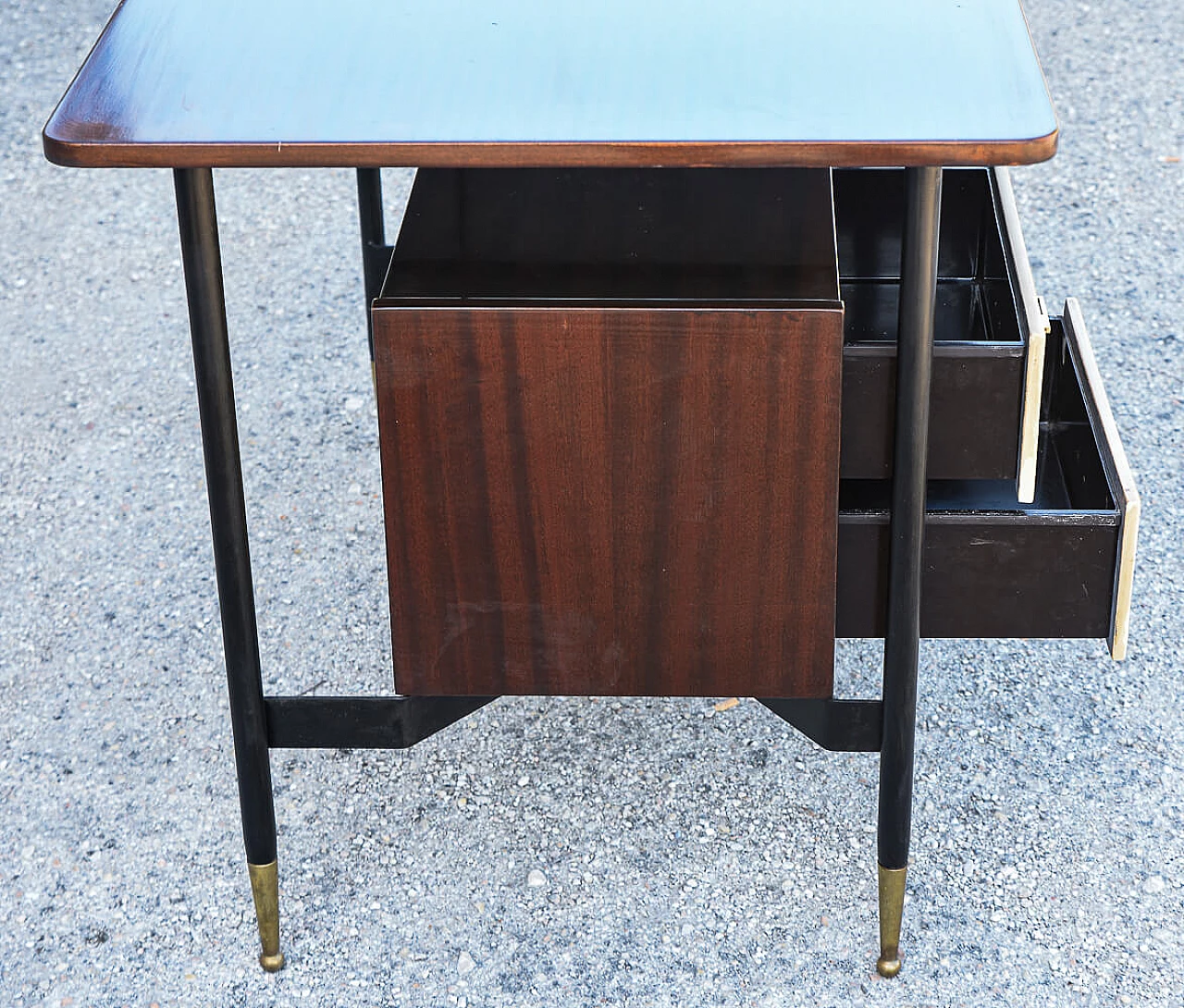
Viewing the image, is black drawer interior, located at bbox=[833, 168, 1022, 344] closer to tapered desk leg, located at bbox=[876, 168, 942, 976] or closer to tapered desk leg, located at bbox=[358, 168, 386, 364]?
tapered desk leg, located at bbox=[876, 168, 942, 976]

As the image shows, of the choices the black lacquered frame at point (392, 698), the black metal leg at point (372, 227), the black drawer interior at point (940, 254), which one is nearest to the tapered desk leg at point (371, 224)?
the black metal leg at point (372, 227)

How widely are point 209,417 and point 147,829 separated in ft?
2.01

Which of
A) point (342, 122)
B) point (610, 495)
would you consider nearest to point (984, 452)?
point (610, 495)

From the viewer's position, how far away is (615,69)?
1.19 m

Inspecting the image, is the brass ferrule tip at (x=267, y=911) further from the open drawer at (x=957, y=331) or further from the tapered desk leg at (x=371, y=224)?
the tapered desk leg at (x=371, y=224)

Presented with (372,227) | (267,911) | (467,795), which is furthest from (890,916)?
(372,227)

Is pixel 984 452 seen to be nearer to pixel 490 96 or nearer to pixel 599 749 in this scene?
pixel 490 96

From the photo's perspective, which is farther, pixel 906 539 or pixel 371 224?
pixel 371 224

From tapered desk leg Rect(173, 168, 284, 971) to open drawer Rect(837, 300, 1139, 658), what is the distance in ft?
1.69

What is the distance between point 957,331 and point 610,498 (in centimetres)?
50

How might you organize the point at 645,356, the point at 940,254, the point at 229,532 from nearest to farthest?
the point at 645,356
the point at 229,532
the point at 940,254

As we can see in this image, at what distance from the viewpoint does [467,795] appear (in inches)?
70.2

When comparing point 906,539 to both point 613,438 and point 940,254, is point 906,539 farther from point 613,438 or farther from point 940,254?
point 940,254

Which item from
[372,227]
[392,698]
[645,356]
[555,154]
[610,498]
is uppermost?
[555,154]
